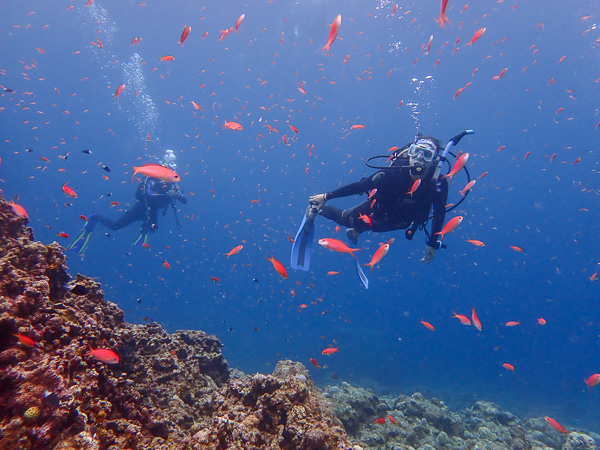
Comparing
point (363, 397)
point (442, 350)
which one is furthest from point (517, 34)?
point (363, 397)

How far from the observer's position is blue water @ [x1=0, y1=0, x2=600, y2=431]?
32344 millimetres

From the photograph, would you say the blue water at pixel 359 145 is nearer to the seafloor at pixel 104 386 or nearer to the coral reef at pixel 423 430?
the coral reef at pixel 423 430

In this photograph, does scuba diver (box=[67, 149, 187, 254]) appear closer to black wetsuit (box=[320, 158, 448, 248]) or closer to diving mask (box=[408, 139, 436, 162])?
black wetsuit (box=[320, 158, 448, 248])

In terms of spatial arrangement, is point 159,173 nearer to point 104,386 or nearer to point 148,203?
point 104,386

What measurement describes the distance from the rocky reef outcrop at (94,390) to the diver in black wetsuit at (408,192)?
4489mm

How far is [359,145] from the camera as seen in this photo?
64.1 meters

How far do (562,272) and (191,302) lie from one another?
294 ft

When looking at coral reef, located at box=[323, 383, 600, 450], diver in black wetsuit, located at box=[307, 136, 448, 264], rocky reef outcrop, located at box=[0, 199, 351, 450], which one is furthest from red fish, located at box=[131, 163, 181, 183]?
coral reef, located at box=[323, 383, 600, 450]

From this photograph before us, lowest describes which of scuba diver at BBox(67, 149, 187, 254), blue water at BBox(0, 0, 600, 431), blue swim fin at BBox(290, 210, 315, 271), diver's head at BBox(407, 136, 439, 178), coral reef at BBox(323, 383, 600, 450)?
coral reef at BBox(323, 383, 600, 450)

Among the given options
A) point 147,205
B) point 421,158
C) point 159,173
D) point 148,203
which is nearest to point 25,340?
point 159,173

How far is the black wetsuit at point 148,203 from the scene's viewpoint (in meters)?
13.9

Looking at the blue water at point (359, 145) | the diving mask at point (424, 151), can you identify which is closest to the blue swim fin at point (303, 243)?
the diving mask at point (424, 151)

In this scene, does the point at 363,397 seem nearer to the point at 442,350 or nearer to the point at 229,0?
the point at 442,350

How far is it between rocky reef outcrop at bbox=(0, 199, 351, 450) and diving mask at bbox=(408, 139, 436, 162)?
5.40m
